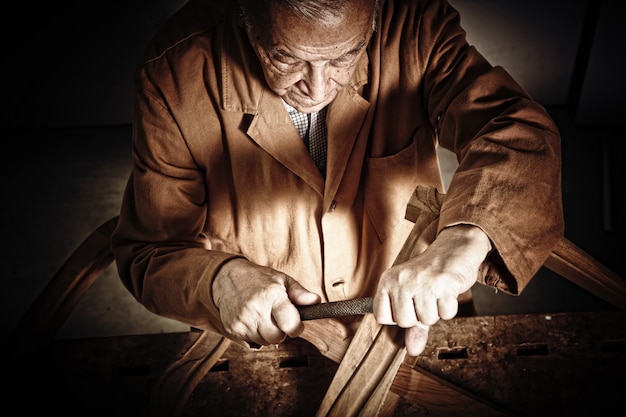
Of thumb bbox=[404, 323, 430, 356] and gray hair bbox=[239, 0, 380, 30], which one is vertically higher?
gray hair bbox=[239, 0, 380, 30]

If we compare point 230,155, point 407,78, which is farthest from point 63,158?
point 407,78

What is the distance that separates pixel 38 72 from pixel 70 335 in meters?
1.41

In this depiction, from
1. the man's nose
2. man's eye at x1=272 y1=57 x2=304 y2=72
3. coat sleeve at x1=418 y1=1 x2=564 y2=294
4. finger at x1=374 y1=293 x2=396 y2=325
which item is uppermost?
man's eye at x1=272 y1=57 x2=304 y2=72

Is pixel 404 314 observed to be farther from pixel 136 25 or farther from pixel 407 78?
pixel 136 25

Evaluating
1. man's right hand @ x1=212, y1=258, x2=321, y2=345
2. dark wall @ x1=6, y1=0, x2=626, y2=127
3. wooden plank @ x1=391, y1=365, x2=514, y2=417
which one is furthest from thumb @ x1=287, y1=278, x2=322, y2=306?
dark wall @ x1=6, y1=0, x2=626, y2=127

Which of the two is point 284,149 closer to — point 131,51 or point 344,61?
point 344,61

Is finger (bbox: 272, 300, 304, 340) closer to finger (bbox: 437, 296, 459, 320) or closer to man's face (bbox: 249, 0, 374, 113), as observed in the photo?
finger (bbox: 437, 296, 459, 320)

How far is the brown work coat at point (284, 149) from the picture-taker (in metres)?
1.52

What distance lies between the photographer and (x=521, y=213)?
1.35 m

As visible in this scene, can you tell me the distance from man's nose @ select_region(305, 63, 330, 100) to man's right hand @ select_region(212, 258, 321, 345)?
1.20 ft

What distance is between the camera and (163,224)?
5.51ft

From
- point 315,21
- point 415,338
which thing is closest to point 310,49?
point 315,21

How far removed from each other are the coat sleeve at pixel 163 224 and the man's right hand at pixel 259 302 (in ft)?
0.21

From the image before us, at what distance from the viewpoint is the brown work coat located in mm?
1521
